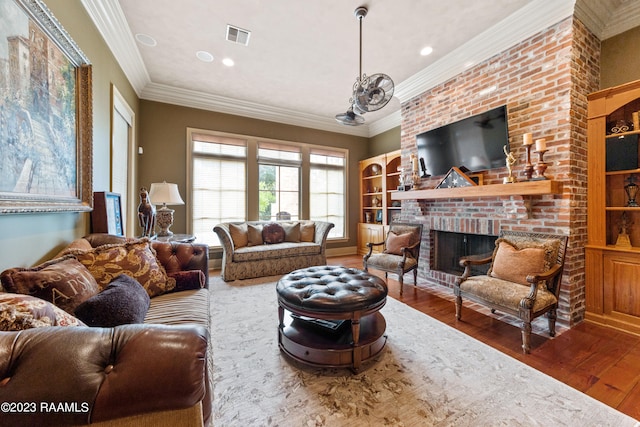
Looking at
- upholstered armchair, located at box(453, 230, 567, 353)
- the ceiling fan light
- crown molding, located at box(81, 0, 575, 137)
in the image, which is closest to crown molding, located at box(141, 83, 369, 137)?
crown molding, located at box(81, 0, 575, 137)

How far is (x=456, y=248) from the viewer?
3.71m

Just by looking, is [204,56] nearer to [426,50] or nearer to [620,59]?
[426,50]

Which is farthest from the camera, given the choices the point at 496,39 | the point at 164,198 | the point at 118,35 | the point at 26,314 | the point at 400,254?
the point at 400,254

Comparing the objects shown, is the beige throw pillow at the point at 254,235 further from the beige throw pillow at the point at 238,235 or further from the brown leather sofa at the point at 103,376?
the brown leather sofa at the point at 103,376

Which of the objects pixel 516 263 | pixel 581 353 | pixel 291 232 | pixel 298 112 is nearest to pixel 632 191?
pixel 516 263

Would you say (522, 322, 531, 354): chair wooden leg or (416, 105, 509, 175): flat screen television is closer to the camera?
(522, 322, 531, 354): chair wooden leg

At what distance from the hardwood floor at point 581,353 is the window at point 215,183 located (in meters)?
3.75

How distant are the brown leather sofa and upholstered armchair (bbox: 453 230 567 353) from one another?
2414 mm

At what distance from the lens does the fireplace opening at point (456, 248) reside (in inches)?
133

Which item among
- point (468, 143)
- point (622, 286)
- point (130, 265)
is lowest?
point (622, 286)

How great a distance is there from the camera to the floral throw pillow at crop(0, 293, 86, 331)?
86 centimetres

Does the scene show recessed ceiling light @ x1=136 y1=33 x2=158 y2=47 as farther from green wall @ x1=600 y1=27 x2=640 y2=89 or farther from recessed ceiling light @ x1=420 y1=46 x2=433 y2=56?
green wall @ x1=600 y1=27 x2=640 y2=89

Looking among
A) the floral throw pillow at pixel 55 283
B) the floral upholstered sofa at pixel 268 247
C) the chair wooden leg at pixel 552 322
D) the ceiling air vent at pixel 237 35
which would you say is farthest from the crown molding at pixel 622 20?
the floral throw pillow at pixel 55 283

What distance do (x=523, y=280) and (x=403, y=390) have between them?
166cm
